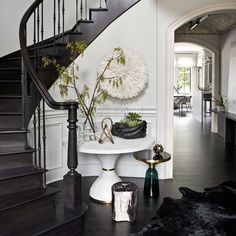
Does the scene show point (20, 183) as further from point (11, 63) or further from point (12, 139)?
point (11, 63)

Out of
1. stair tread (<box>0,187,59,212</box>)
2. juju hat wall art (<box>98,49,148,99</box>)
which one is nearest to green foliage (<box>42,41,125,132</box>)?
juju hat wall art (<box>98,49,148,99</box>)

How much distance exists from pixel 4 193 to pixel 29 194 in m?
0.22

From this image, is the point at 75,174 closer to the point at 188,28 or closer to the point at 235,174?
the point at 235,174

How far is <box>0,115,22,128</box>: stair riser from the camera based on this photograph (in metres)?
3.39

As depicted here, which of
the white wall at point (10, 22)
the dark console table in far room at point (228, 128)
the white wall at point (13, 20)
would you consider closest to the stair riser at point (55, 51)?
the white wall at point (13, 20)

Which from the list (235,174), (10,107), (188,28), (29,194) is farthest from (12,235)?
(188,28)

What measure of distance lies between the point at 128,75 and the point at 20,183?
217 centimetres

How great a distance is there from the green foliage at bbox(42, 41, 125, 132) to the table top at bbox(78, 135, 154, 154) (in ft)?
1.80

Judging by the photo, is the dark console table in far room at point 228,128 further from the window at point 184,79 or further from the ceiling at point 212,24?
the window at point 184,79

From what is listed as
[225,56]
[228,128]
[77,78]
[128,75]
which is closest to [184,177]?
[128,75]

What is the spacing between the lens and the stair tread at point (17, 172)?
278 cm

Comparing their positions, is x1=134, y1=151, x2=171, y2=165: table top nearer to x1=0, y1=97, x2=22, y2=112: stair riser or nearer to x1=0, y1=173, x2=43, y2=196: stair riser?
x1=0, y1=173, x2=43, y2=196: stair riser

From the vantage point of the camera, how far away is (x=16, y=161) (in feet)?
9.92

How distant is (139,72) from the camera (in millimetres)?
4383
